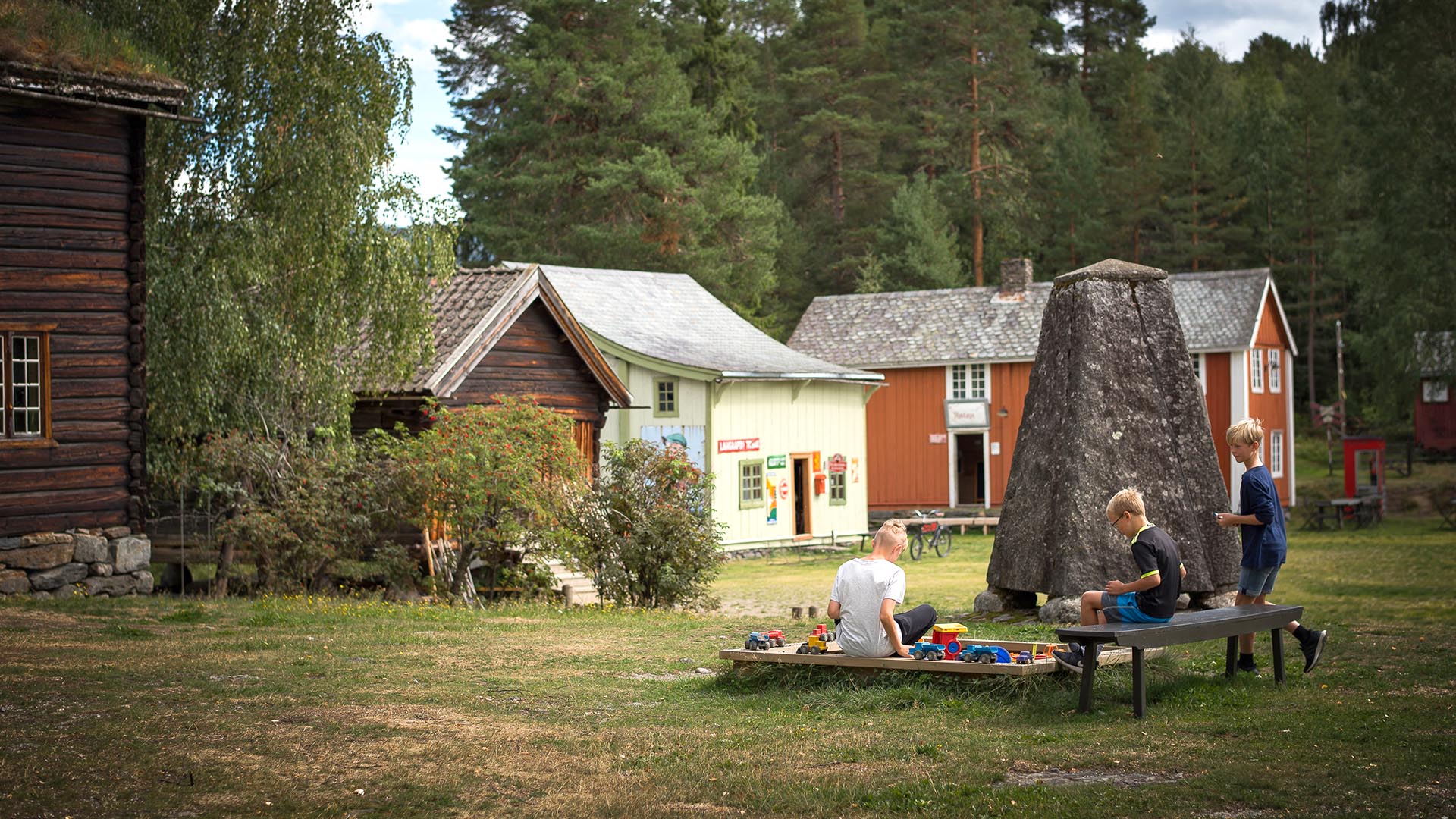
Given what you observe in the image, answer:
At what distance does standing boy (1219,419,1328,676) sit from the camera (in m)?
10.1

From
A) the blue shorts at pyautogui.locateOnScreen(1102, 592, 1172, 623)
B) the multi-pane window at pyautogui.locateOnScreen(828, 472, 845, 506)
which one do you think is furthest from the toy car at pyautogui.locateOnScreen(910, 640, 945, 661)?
the multi-pane window at pyautogui.locateOnScreen(828, 472, 845, 506)

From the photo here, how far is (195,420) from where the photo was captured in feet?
63.9

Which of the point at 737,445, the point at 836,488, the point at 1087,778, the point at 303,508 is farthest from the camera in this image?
the point at 836,488

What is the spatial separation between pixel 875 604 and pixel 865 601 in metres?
0.07

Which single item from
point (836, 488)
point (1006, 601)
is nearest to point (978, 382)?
point (836, 488)

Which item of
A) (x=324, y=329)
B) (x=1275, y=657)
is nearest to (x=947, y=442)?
(x=324, y=329)

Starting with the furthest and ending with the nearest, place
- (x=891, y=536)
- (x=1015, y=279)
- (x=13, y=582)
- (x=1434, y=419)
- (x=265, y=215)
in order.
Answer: (x=1434, y=419) < (x=1015, y=279) < (x=265, y=215) < (x=13, y=582) < (x=891, y=536)

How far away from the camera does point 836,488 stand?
35.4 metres

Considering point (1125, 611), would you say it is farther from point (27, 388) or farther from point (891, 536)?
point (27, 388)

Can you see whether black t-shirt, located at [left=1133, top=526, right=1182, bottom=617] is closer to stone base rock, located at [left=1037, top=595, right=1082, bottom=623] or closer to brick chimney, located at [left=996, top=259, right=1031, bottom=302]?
stone base rock, located at [left=1037, top=595, right=1082, bottom=623]

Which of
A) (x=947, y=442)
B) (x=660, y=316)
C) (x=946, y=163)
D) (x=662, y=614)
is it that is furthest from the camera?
(x=946, y=163)

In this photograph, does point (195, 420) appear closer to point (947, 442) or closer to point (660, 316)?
point (660, 316)

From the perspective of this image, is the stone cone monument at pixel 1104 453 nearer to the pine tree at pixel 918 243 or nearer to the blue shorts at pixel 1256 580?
the blue shorts at pixel 1256 580

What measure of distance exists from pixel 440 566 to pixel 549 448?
7.65ft
